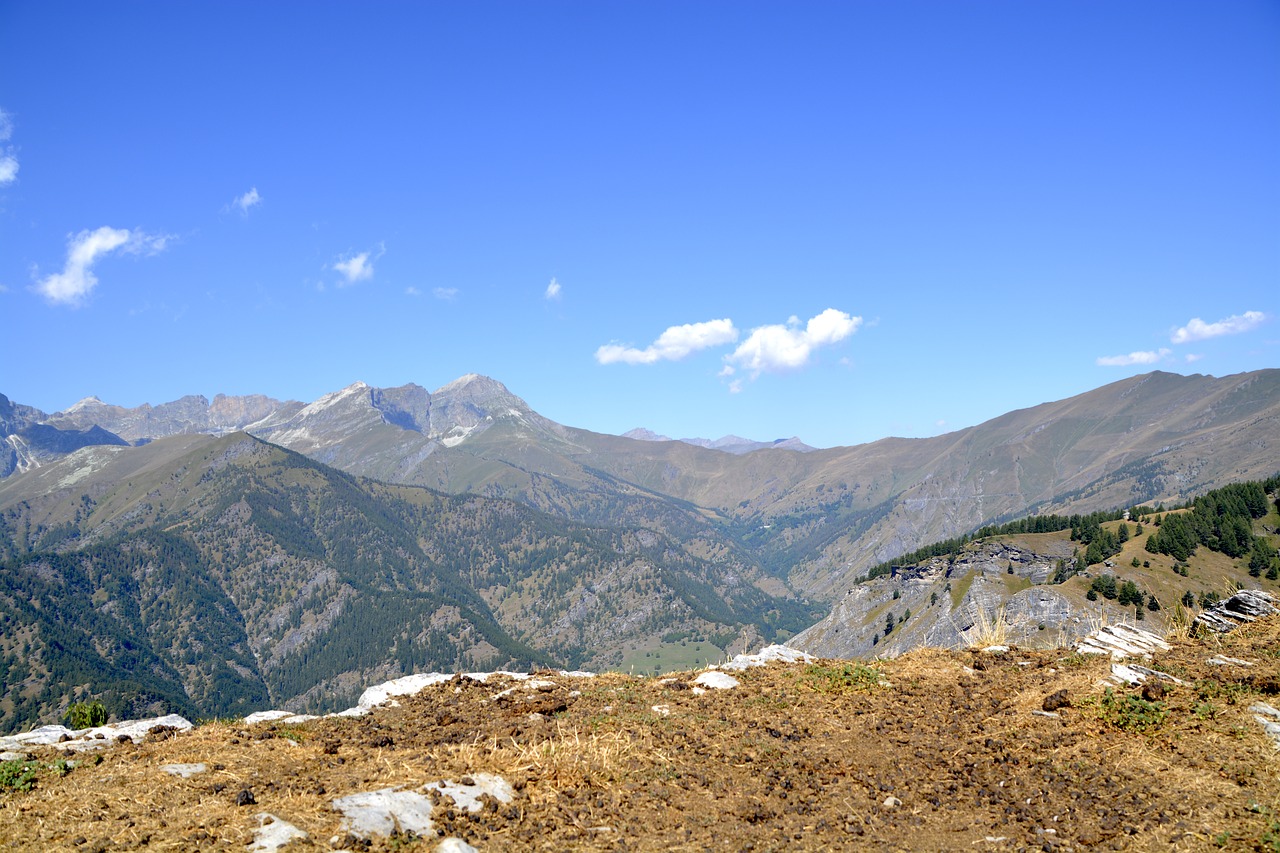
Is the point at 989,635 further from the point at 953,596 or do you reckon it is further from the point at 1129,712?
the point at 953,596

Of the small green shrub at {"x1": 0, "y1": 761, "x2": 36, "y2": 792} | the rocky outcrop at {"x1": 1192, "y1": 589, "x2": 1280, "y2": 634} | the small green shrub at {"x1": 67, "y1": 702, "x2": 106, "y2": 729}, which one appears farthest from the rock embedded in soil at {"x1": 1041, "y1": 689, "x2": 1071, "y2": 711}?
the small green shrub at {"x1": 67, "y1": 702, "x2": 106, "y2": 729}

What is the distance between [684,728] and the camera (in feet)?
40.5

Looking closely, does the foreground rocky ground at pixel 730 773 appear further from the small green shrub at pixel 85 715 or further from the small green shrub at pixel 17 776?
the small green shrub at pixel 85 715

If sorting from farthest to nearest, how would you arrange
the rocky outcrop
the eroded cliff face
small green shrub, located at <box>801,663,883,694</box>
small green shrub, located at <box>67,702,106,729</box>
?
1. the eroded cliff face
2. small green shrub, located at <box>67,702,106,729</box>
3. the rocky outcrop
4. small green shrub, located at <box>801,663,883,694</box>

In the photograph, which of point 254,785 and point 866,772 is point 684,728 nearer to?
point 866,772

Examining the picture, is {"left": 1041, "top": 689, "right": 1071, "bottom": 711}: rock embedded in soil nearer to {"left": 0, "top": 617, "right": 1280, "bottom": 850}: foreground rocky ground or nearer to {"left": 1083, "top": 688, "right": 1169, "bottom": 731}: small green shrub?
{"left": 0, "top": 617, "right": 1280, "bottom": 850}: foreground rocky ground

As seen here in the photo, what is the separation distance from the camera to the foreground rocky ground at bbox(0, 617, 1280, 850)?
331 inches

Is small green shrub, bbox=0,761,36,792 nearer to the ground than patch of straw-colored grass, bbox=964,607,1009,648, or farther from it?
farther from it

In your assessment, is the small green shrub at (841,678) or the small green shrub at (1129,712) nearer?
the small green shrub at (1129,712)

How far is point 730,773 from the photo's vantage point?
1055 cm

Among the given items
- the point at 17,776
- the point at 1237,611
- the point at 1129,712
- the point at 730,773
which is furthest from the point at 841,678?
the point at 17,776

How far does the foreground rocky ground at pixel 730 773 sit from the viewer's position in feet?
27.6

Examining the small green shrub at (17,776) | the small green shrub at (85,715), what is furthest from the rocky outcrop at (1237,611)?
the small green shrub at (85,715)

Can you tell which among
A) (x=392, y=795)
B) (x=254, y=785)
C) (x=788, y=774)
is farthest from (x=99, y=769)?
(x=788, y=774)
